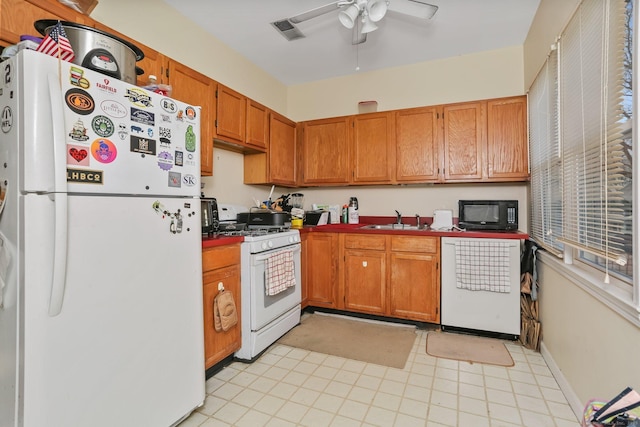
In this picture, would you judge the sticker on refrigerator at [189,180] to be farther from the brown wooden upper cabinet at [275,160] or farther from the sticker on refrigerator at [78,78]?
the brown wooden upper cabinet at [275,160]

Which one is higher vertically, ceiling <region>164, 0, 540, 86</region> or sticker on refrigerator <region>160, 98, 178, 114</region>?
ceiling <region>164, 0, 540, 86</region>

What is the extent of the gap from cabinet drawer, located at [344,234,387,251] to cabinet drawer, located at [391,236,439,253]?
0.34ft

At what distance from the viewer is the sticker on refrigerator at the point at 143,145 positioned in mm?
1308

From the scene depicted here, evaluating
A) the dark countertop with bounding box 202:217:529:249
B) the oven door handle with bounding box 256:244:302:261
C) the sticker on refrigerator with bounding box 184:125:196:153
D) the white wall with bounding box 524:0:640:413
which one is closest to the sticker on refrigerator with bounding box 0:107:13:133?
the sticker on refrigerator with bounding box 184:125:196:153

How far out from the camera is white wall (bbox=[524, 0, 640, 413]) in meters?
1.19

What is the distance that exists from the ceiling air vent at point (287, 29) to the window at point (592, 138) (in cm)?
193

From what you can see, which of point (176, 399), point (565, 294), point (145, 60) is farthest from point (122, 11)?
point (565, 294)

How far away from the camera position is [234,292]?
7.07 feet

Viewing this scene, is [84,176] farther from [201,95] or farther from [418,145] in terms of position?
[418,145]

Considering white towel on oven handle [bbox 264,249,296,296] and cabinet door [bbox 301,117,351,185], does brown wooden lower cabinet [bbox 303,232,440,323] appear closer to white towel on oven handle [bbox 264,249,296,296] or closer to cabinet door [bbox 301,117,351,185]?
white towel on oven handle [bbox 264,249,296,296]

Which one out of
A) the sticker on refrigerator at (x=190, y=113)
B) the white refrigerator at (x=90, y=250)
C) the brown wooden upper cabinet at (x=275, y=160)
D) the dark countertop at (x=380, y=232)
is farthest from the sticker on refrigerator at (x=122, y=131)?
the brown wooden upper cabinet at (x=275, y=160)

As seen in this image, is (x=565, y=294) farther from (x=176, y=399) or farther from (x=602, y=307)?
(x=176, y=399)

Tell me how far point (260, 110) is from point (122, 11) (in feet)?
4.21

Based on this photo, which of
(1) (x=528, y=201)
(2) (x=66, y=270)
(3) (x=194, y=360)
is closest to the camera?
(2) (x=66, y=270)
